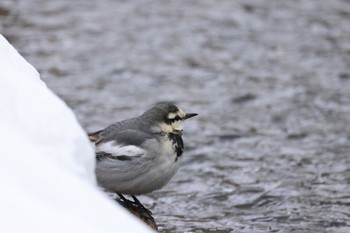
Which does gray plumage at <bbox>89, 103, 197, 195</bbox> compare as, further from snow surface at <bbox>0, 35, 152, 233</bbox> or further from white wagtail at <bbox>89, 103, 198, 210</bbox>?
snow surface at <bbox>0, 35, 152, 233</bbox>

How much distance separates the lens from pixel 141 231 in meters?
5.17

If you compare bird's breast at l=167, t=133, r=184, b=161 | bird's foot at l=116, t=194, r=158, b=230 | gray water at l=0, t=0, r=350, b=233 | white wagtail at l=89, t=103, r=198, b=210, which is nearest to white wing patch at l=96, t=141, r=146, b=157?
white wagtail at l=89, t=103, r=198, b=210

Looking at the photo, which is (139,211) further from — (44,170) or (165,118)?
(44,170)

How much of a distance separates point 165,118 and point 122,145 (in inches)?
20.3

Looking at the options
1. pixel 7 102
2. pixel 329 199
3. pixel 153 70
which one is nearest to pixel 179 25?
pixel 153 70

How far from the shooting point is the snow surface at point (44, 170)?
4.79m

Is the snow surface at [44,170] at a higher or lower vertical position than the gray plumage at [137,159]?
higher

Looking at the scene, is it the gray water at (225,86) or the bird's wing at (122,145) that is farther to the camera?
the gray water at (225,86)

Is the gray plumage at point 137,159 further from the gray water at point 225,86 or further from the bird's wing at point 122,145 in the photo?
the gray water at point 225,86

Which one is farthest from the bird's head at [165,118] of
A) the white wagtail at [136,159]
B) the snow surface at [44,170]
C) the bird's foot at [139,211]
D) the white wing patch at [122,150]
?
the snow surface at [44,170]

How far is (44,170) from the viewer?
16.8 ft

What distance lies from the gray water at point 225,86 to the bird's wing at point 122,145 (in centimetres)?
166

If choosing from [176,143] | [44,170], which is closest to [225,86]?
[176,143]

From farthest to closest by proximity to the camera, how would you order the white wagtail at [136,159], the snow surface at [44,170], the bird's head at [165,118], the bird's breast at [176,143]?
the bird's head at [165,118], the bird's breast at [176,143], the white wagtail at [136,159], the snow surface at [44,170]
